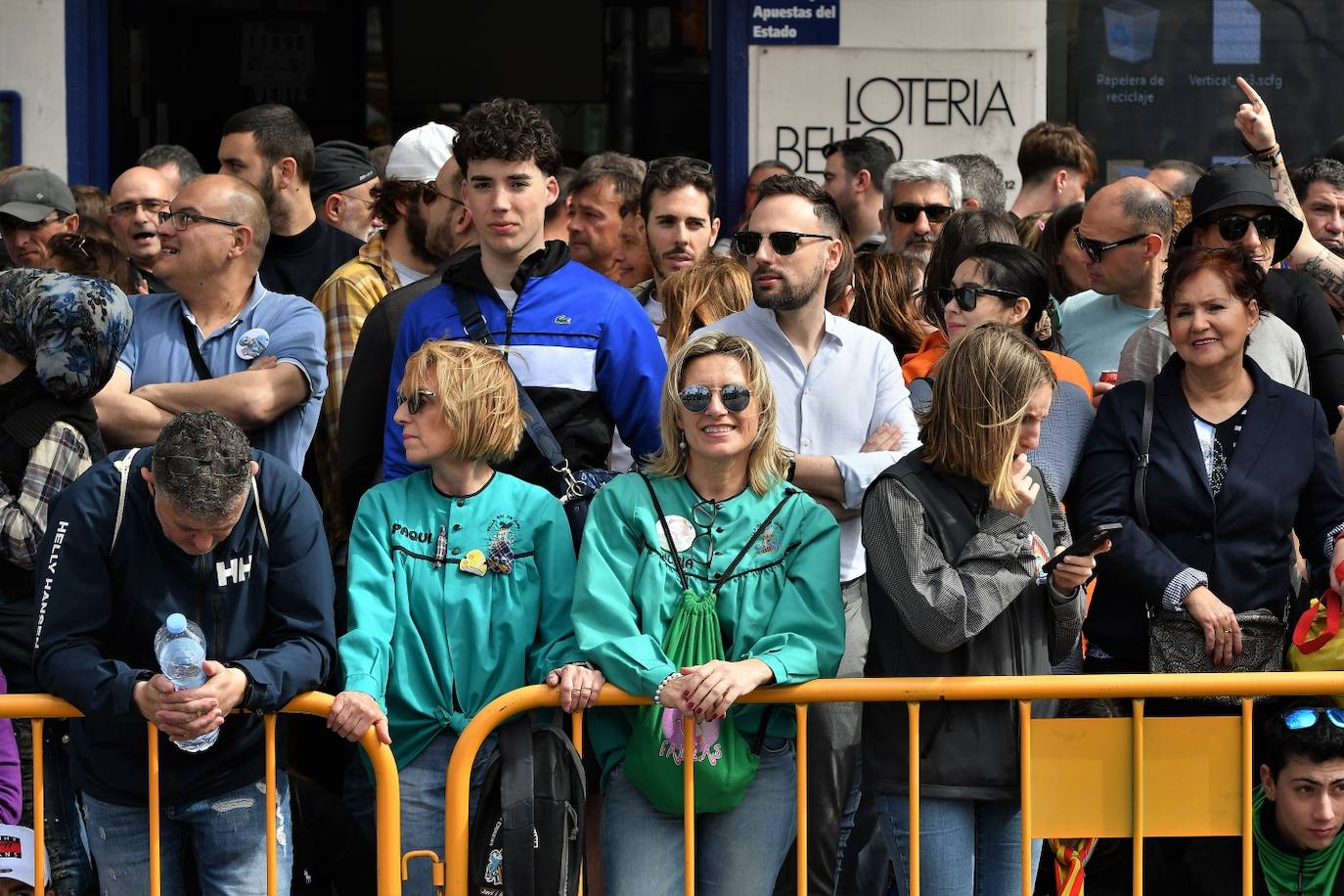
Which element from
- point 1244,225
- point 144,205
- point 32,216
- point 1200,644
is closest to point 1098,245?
point 1244,225

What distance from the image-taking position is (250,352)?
18.4ft

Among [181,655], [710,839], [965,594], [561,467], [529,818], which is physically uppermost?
[561,467]

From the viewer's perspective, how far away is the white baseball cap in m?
6.71

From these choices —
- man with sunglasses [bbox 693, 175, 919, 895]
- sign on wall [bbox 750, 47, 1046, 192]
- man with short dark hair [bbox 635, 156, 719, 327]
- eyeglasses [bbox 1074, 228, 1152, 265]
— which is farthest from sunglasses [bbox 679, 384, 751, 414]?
sign on wall [bbox 750, 47, 1046, 192]

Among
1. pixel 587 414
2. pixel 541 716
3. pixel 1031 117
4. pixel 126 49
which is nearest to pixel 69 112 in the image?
pixel 126 49

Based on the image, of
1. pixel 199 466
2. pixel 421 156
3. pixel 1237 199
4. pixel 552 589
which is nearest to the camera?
pixel 199 466

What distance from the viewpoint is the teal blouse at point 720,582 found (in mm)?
4598

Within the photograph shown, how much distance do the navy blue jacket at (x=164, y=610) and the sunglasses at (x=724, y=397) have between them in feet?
3.31

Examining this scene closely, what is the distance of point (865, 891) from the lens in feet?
17.8

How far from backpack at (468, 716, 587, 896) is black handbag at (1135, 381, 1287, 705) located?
64.9 inches

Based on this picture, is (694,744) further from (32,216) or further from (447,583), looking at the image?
(32,216)

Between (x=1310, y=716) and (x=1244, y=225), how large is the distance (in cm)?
171

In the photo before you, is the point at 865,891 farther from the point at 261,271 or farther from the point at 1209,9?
the point at 1209,9

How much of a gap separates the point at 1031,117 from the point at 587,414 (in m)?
6.03
